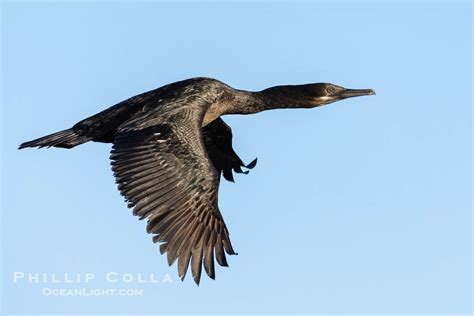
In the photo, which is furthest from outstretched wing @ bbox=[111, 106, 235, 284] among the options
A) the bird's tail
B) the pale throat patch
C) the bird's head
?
the pale throat patch

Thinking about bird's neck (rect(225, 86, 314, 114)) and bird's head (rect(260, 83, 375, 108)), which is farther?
bird's head (rect(260, 83, 375, 108))

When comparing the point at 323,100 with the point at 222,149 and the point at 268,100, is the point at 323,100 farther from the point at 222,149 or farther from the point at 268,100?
the point at 222,149

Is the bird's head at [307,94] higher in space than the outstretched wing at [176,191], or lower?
higher

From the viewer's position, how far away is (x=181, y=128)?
55.6ft

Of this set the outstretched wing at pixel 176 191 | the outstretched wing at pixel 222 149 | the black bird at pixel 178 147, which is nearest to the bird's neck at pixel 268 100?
the black bird at pixel 178 147

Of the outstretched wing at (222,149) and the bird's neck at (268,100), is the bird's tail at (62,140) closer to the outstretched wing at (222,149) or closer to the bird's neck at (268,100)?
the bird's neck at (268,100)

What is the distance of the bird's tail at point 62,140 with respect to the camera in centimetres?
1817

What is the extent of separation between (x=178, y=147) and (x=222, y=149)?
386 centimetres

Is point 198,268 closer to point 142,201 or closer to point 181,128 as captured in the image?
point 142,201

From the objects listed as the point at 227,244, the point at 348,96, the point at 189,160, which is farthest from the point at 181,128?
the point at 348,96

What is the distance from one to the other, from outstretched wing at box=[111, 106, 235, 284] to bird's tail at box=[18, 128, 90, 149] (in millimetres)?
1494

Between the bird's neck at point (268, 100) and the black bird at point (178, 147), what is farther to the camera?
the bird's neck at point (268, 100)

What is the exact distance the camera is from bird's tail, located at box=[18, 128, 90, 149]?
1817 centimetres

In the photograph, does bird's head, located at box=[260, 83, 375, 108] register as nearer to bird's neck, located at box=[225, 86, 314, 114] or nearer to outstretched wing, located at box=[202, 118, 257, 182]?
bird's neck, located at box=[225, 86, 314, 114]
